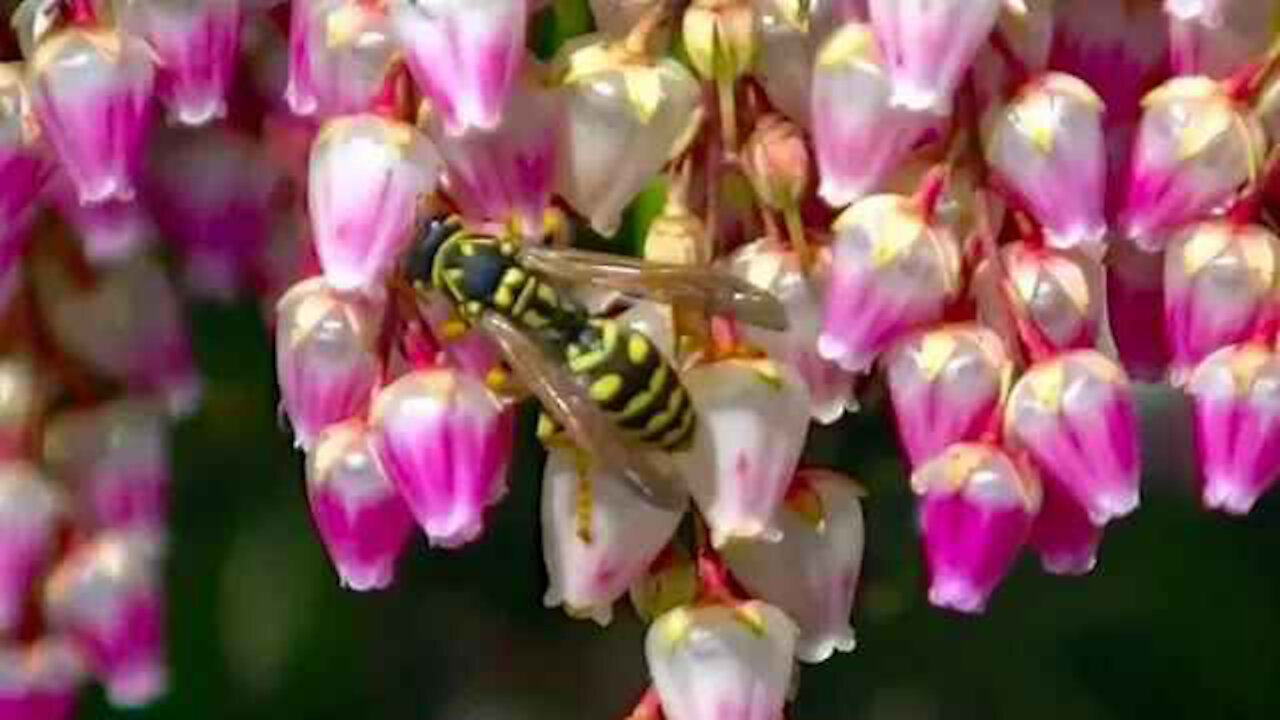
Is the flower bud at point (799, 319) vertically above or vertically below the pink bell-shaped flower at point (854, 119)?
→ below

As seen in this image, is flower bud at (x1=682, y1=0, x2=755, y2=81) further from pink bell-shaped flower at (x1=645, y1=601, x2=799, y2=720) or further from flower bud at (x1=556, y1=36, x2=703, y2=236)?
pink bell-shaped flower at (x1=645, y1=601, x2=799, y2=720)

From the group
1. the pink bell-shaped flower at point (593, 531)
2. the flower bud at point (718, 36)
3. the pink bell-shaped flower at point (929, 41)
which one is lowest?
the pink bell-shaped flower at point (593, 531)

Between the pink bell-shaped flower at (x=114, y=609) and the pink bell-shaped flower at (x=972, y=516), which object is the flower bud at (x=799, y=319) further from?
the pink bell-shaped flower at (x=114, y=609)

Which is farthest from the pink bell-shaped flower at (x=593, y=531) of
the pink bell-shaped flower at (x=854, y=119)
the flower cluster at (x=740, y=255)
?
the pink bell-shaped flower at (x=854, y=119)

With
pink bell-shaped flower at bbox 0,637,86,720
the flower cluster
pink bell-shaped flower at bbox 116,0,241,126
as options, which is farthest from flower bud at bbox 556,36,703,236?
pink bell-shaped flower at bbox 0,637,86,720

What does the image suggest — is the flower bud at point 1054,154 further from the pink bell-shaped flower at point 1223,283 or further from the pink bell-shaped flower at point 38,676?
the pink bell-shaped flower at point 38,676

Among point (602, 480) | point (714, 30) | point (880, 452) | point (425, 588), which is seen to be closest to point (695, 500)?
point (602, 480)

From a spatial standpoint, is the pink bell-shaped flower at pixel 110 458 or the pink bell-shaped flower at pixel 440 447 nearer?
the pink bell-shaped flower at pixel 440 447

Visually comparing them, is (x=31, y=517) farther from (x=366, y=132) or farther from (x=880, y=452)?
(x=880, y=452)
